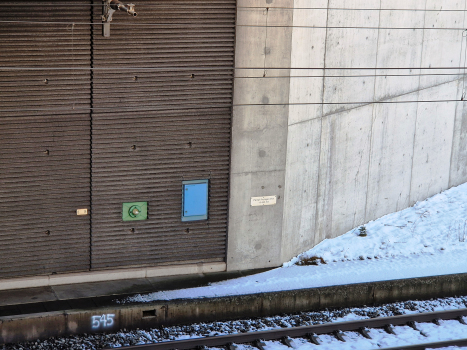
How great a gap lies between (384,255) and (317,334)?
3.81m

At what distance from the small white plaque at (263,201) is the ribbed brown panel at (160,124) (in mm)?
616

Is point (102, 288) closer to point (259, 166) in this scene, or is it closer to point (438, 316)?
point (259, 166)

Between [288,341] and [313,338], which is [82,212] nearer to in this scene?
[288,341]

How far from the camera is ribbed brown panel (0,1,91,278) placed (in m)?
13.4

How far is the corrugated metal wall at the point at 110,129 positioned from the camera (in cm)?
1368

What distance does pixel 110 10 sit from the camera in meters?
13.2

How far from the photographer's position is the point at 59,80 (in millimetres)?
13844

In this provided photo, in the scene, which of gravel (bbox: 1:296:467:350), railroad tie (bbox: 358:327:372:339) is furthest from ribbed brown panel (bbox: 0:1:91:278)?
railroad tie (bbox: 358:327:372:339)

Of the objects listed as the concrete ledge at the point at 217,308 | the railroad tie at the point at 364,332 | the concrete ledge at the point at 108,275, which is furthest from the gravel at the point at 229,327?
the concrete ledge at the point at 108,275

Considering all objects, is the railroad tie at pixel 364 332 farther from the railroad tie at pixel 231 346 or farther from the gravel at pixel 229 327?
the railroad tie at pixel 231 346

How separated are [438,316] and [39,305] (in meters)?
7.59

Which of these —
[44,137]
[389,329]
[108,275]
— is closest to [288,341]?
[389,329]

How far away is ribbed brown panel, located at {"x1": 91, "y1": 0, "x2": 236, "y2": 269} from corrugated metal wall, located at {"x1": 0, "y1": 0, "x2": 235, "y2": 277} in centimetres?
2

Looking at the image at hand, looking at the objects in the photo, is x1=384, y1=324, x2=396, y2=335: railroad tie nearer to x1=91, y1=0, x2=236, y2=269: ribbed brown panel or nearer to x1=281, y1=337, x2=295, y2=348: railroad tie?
x1=281, y1=337, x2=295, y2=348: railroad tie
